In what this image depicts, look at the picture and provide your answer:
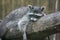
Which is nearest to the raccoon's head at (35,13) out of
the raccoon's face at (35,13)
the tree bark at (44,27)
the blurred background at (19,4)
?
the raccoon's face at (35,13)

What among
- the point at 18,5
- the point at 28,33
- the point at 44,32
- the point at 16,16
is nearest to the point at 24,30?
the point at 28,33

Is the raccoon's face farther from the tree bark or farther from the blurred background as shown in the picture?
the blurred background

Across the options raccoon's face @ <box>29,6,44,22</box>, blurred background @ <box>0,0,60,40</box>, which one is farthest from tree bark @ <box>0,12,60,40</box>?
blurred background @ <box>0,0,60,40</box>

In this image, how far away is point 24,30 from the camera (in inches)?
106

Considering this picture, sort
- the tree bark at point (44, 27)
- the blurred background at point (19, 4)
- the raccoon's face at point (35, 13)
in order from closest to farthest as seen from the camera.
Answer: the tree bark at point (44, 27) → the raccoon's face at point (35, 13) → the blurred background at point (19, 4)

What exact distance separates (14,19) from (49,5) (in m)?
1.30

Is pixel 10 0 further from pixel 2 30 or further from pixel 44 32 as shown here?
pixel 44 32

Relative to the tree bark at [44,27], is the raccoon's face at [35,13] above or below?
above

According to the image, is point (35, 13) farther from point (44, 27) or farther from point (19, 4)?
point (19, 4)

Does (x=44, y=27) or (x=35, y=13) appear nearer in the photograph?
(x=44, y=27)

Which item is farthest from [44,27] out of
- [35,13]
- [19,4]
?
[19,4]

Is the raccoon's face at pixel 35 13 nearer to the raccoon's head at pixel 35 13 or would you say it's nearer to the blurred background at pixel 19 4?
the raccoon's head at pixel 35 13

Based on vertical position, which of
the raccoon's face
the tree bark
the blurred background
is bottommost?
the tree bark

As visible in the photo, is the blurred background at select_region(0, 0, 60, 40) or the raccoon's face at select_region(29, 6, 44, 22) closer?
the raccoon's face at select_region(29, 6, 44, 22)
